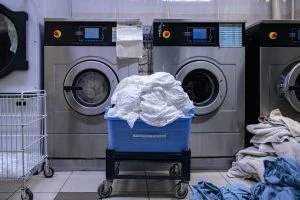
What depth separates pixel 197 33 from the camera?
3.25 meters

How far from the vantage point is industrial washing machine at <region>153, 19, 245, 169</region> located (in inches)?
127

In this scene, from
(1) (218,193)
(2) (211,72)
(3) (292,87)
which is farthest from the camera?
(2) (211,72)

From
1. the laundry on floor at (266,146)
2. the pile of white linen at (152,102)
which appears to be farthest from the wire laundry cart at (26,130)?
the laundry on floor at (266,146)

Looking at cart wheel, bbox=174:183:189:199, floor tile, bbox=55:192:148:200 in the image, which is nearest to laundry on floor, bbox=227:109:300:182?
cart wheel, bbox=174:183:189:199

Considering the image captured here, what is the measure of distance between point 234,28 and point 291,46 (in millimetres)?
521

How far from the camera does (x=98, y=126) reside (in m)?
3.21

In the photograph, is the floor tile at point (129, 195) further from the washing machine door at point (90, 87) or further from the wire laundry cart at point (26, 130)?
the washing machine door at point (90, 87)

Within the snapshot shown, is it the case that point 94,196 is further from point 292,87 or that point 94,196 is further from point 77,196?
point 292,87

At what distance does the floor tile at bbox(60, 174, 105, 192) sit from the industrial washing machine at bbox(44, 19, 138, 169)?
9.6 inches

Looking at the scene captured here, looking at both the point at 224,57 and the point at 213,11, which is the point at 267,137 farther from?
the point at 213,11

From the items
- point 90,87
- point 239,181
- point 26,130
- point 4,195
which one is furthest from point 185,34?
point 4,195

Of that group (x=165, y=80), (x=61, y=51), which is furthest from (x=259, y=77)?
(x=61, y=51)

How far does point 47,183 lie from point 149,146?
34.8 inches

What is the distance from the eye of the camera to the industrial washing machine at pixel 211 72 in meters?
3.23
